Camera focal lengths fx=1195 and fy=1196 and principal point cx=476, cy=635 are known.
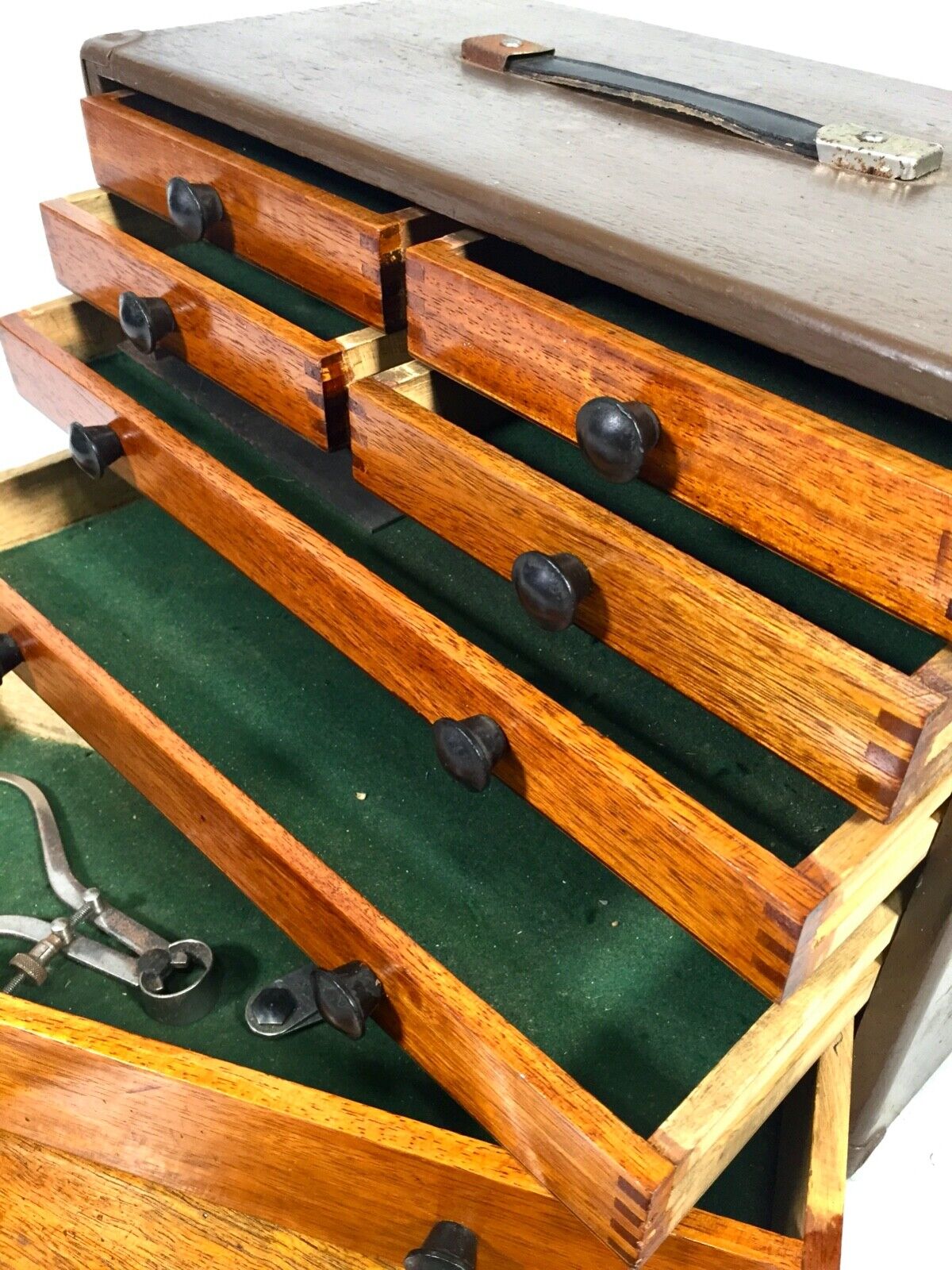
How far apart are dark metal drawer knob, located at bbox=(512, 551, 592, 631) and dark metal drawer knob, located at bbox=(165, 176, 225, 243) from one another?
385 mm

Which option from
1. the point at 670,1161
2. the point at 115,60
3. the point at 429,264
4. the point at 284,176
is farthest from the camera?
the point at 115,60

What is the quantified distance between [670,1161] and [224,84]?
728 millimetres

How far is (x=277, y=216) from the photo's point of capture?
79 cm

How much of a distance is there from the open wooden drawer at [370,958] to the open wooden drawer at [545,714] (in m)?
0.03

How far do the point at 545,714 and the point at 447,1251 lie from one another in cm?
27

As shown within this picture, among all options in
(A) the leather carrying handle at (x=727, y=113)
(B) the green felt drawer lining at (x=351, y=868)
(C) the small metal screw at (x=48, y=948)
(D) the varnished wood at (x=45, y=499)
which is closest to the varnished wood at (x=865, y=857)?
(B) the green felt drawer lining at (x=351, y=868)

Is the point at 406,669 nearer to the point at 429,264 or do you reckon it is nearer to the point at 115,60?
the point at 429,264

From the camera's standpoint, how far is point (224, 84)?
32.5 inches

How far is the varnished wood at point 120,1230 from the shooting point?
0.70 metres

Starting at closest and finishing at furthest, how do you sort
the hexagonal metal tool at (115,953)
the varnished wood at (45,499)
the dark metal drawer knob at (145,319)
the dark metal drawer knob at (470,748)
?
1. the dark metal drawer knob at (470,748)
2. the hexagonal metal tool at (115,953)
3. the dark metal drawer knob at (145,319)
4. the varnished wood at (45,499)

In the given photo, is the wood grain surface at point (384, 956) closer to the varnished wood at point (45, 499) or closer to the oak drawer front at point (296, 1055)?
the oak drawer front at point (296, 1055)

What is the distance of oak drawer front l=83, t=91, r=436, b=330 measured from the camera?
74 centimetres

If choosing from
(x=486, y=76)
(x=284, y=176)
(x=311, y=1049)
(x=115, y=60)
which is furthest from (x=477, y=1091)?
(x=115, y=60)

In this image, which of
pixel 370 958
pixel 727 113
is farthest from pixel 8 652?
pixel 727 113
